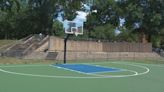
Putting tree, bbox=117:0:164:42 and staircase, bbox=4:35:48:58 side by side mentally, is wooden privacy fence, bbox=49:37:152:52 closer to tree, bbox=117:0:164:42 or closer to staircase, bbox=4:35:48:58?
staircase, bbox=4:35:48:58

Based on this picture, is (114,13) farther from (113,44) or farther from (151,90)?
(151,90)

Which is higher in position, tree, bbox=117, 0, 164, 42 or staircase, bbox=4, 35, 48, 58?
tree, bbox=117, 0, 164, 42

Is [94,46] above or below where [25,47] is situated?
above

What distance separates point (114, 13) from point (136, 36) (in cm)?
665

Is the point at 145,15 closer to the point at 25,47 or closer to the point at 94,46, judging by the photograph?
the point at 94,46

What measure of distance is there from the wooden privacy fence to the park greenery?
756 cm

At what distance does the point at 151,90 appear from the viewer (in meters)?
12.4

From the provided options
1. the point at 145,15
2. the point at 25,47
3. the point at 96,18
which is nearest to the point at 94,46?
the point at 25,47

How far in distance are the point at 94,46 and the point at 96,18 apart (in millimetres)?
17429

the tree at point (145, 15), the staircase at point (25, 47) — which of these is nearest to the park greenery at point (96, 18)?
the tree at point (145, 15)

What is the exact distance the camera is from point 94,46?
3888cm

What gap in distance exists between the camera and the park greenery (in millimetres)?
49759

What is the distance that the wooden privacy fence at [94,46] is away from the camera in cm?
3459

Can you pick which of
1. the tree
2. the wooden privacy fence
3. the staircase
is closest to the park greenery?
the tree
